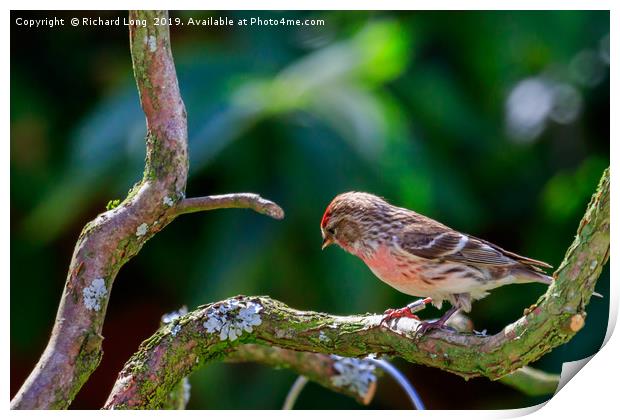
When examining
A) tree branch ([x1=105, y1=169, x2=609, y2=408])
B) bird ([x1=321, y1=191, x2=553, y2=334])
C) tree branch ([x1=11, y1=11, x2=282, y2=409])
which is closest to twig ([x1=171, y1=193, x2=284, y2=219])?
tree branch ([x1=11, y1=11, x2=282, y2=409])

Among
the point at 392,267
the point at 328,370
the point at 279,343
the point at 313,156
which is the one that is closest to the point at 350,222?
the point at 392,267

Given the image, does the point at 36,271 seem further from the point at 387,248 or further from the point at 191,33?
the point at 387,248

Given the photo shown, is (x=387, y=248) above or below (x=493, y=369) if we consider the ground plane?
above

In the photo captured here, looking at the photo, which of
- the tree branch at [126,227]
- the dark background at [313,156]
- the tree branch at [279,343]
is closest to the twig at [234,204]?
the tree branch at [126,227]

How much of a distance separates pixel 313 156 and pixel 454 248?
75 cm

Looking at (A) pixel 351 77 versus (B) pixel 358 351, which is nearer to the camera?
(B) pixel 358 351

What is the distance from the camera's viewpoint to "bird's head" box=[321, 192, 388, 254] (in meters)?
1.99

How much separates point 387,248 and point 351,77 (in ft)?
2.40

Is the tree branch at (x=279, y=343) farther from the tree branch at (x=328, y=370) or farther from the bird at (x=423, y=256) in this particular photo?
the tree branch at (x=328, y=370)

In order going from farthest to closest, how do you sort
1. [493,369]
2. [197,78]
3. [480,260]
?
[197,78] < [480,260] < [493,369]

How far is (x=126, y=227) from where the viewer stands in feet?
5.21
